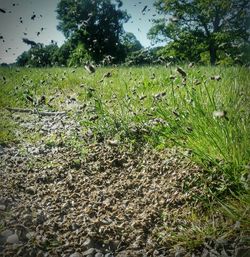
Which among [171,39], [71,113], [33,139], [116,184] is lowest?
[116,184]

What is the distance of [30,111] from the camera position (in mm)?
6941

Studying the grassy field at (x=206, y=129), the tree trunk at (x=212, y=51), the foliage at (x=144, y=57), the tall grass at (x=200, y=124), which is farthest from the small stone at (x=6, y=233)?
the tree trunk at (x=212, y=51)

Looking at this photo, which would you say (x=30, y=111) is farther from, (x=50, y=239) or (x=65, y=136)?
(x=50, y=239)

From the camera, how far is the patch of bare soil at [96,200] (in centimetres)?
245

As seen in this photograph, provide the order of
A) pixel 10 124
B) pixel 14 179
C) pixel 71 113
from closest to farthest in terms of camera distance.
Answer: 1. pixel 14 179
2. pixel 10 124
3. pixel 71 113

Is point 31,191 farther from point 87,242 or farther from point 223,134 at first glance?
point 223,134

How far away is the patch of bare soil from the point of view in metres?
2.45

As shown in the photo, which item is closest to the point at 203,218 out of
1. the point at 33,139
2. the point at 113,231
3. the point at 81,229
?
the point at 113,231

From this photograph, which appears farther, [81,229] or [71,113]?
[71,113]

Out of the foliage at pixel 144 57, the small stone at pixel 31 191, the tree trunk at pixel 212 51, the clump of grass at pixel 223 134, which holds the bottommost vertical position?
the small stone at pixel 31 191

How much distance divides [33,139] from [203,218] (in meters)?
3.31

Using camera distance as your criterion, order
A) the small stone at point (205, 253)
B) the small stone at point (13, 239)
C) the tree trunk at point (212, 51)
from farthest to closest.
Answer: the tree trunk at point (212, 51) → the small stone at point (13, 239) → the small stone at point (205, 253)

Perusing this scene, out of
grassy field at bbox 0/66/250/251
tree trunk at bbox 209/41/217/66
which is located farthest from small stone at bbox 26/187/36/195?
tree trunk at bbox 209/41/217/66

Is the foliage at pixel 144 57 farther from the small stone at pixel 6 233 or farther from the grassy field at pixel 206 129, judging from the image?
the small stone at pixel 6 233
